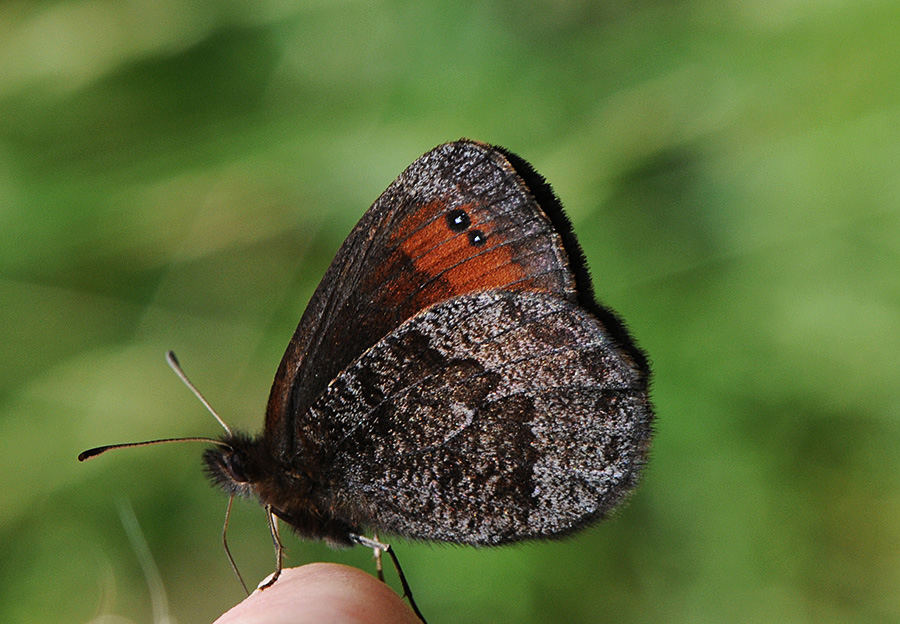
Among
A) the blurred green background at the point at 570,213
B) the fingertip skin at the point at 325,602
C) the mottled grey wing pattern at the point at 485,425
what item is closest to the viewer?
the fingertip skin at the point at 325,602

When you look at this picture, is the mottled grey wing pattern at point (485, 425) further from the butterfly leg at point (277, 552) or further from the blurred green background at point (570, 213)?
the blurred green background at point (570, 213)

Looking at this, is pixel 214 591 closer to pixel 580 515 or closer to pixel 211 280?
pixel 211 280

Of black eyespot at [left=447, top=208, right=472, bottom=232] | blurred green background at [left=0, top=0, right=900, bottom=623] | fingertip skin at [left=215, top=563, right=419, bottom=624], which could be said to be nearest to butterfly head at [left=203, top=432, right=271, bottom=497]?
fingertip skin at [left=215, top=563, right=419, bottom=624]

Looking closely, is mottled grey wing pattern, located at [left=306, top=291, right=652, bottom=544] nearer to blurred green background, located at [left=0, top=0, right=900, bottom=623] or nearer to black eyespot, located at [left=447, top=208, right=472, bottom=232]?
black eyespot, located at [left=447, top=208, right=472, bottom=232]

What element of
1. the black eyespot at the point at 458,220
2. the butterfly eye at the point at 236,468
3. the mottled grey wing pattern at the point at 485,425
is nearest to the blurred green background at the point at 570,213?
the mottled grey wing pattern at the point at 485,425

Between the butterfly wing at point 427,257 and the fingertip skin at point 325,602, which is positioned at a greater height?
the butterfly wing at point 427,257

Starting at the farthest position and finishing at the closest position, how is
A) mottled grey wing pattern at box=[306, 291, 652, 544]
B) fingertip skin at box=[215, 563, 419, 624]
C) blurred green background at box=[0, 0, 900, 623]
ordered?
blurred green background at box=[0, 0, 900, 623] → mottled grey wing pattern at box=[306, 291, 652, 544] → fingertip skin at box=[215, 563, 419, 624]

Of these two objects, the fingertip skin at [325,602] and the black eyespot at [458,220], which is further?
the black eyespot at [458,220]
